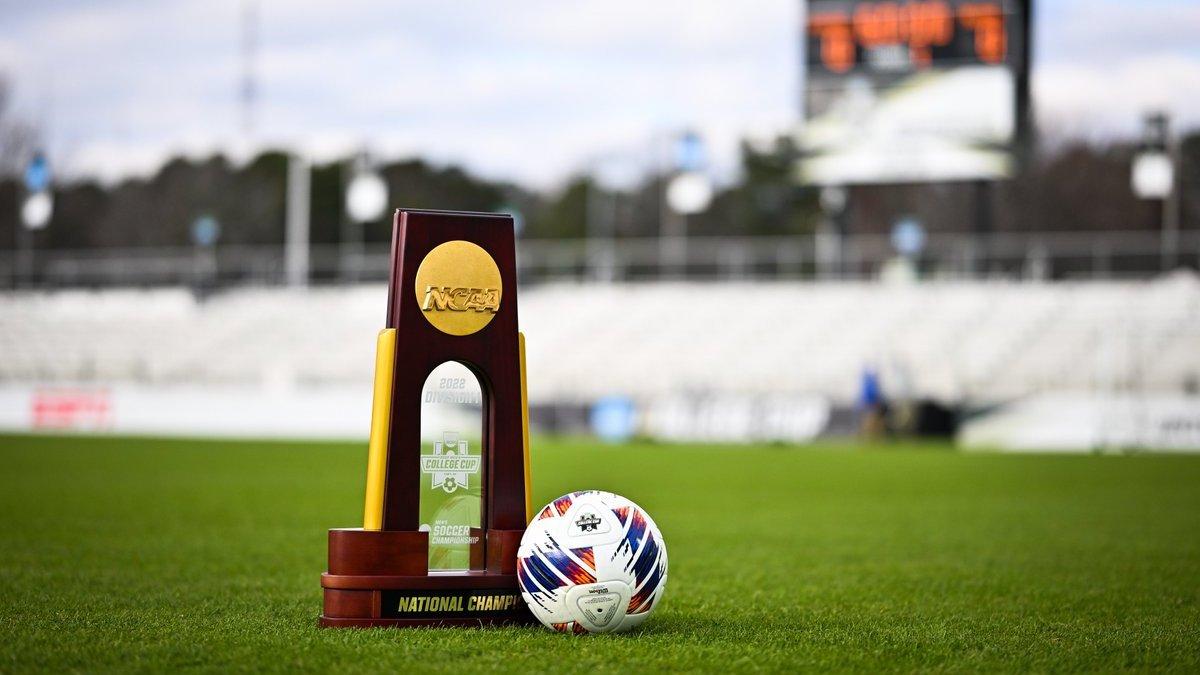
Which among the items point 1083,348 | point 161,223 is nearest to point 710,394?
point 1083,348

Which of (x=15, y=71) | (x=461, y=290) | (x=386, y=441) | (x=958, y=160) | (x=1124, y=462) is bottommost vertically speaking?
(x=1124, y=462)

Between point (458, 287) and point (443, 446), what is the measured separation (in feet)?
2.32

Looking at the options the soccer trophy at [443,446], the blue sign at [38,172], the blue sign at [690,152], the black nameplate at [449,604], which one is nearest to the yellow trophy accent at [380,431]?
the soccer trophy at [443,446]

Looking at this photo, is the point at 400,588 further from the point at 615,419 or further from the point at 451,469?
the point at 615,419

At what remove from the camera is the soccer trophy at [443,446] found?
20.2ft

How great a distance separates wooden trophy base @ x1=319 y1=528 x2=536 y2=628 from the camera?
6.13 metres

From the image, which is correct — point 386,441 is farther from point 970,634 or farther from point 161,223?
point 161,223

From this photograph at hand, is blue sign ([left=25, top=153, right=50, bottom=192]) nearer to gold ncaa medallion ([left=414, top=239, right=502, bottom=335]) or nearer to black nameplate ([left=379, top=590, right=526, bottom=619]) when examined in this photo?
gold ncaa medallion ([left=414, top=239, right=502, bottom=335])

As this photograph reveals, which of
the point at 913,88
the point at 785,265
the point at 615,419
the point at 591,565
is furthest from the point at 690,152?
→ the point at 591,565

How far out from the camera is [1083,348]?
3466 centimetres

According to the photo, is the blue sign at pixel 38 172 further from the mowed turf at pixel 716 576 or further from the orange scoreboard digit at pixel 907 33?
the mowed turf at pixel 716 576

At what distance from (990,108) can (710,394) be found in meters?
10.5

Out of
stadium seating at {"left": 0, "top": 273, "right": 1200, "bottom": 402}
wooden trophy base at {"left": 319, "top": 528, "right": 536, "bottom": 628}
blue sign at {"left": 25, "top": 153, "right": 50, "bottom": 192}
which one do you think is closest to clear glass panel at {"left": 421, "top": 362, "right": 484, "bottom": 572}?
wooden trophy base at {"left": 319, "top": 528, "right": 536, "bottom": 628}

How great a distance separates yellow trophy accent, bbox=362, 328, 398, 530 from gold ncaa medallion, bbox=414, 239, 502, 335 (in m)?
0.22
